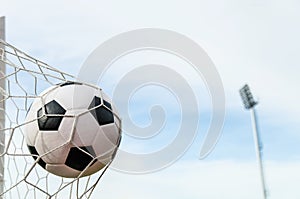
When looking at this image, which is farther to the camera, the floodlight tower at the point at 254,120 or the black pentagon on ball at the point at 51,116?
the floodlight tower at the point at 254,120

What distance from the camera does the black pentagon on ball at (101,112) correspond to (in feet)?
12.6

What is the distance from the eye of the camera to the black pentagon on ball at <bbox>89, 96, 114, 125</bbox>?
3840 mm

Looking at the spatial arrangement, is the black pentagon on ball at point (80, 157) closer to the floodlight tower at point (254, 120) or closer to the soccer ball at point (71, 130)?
the soccer ball at point (71, 130)

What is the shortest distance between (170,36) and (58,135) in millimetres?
2378

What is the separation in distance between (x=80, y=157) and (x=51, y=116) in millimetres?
423

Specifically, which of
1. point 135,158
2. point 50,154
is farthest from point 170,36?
point 50,154

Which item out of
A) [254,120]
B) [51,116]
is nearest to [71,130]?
[51,116]

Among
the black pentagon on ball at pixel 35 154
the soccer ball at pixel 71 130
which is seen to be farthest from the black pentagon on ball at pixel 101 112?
the black pentagon on ball at pixel 35 154

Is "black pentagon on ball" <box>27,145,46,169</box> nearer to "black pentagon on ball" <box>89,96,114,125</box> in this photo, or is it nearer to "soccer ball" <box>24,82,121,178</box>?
"soccer ball" <box>24,82,121,178</box>

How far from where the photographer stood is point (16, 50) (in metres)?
4.05

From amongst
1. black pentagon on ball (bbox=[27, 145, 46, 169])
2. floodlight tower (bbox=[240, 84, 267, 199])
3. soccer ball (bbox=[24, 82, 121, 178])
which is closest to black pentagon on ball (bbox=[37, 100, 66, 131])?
soccer ball (bbox=[24, 82, 121, 178])

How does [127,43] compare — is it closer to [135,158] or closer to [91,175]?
[135,158]

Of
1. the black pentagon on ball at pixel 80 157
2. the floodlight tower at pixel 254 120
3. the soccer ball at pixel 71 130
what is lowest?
the black pentagon on ball at pixel 80 157

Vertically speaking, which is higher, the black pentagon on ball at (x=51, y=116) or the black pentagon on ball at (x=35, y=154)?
the black pentagon on ball at (x=51, y=116)
